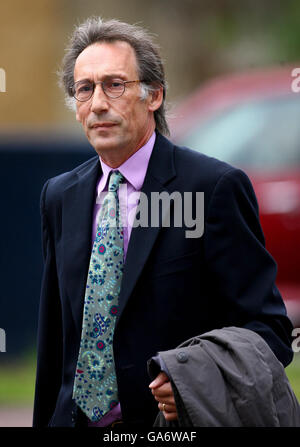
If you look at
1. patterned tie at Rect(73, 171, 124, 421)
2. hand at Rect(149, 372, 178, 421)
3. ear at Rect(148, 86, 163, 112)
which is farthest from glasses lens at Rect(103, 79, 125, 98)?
hand at Rect(149, 372, 178, 421)

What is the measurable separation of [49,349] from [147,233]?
0.59 metres

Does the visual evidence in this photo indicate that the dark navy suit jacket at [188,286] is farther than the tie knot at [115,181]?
No

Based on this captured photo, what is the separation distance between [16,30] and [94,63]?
10392mm

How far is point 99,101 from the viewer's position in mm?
3166

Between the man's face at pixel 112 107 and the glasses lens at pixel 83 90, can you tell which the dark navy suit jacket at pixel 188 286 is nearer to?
the man's face at pixel 112 107

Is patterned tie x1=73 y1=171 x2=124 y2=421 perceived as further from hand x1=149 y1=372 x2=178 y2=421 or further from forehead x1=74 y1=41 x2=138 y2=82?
forehead x1=74 y1=41 x2=138 y2=82

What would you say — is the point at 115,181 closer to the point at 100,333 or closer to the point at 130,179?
the point at 130,179

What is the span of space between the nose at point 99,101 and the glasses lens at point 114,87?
0.02 meters

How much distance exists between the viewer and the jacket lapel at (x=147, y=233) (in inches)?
119

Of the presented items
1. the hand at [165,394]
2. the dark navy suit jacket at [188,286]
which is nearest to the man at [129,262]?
the dark navy suit jacket at [188,286]

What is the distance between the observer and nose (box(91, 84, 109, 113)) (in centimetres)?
317

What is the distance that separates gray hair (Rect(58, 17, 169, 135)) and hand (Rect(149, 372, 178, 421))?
1.00 metres
